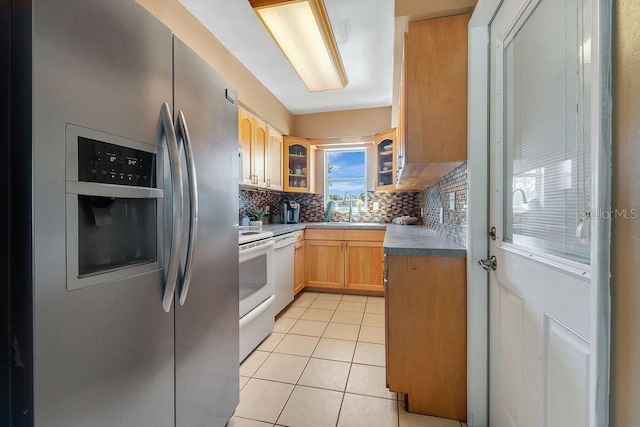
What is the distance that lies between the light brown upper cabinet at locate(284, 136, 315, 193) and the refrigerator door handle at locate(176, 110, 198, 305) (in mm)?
2791

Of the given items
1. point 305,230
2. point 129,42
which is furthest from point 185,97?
point 305,230

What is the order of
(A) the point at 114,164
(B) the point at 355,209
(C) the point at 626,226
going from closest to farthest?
1. (C) the point at 626,226
2. (A) the point at 114,164
3. (B) the point at 355,209

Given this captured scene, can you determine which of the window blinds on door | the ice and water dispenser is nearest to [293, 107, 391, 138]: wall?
the window blinds on door

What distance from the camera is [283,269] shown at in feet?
9.26

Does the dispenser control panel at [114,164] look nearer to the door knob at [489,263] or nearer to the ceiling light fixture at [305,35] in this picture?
the ceiling light fixture at [305,35]

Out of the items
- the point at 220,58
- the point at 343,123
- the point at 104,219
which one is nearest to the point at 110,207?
the point at 104,219

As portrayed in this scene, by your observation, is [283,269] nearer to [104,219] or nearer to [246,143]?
[246,143]

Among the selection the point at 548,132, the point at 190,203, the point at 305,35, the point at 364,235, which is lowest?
the point at 364,235

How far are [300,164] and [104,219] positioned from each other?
132 inches

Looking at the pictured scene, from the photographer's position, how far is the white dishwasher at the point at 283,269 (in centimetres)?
266

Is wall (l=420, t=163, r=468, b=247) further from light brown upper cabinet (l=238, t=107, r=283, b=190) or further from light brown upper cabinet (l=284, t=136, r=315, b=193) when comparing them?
light brown upper cabinet (l=284, t=136, r=315, b=193)

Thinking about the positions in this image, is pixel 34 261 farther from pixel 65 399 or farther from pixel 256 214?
pixel 256 214

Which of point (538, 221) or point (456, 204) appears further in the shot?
point (456, 204)

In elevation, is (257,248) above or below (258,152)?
below
